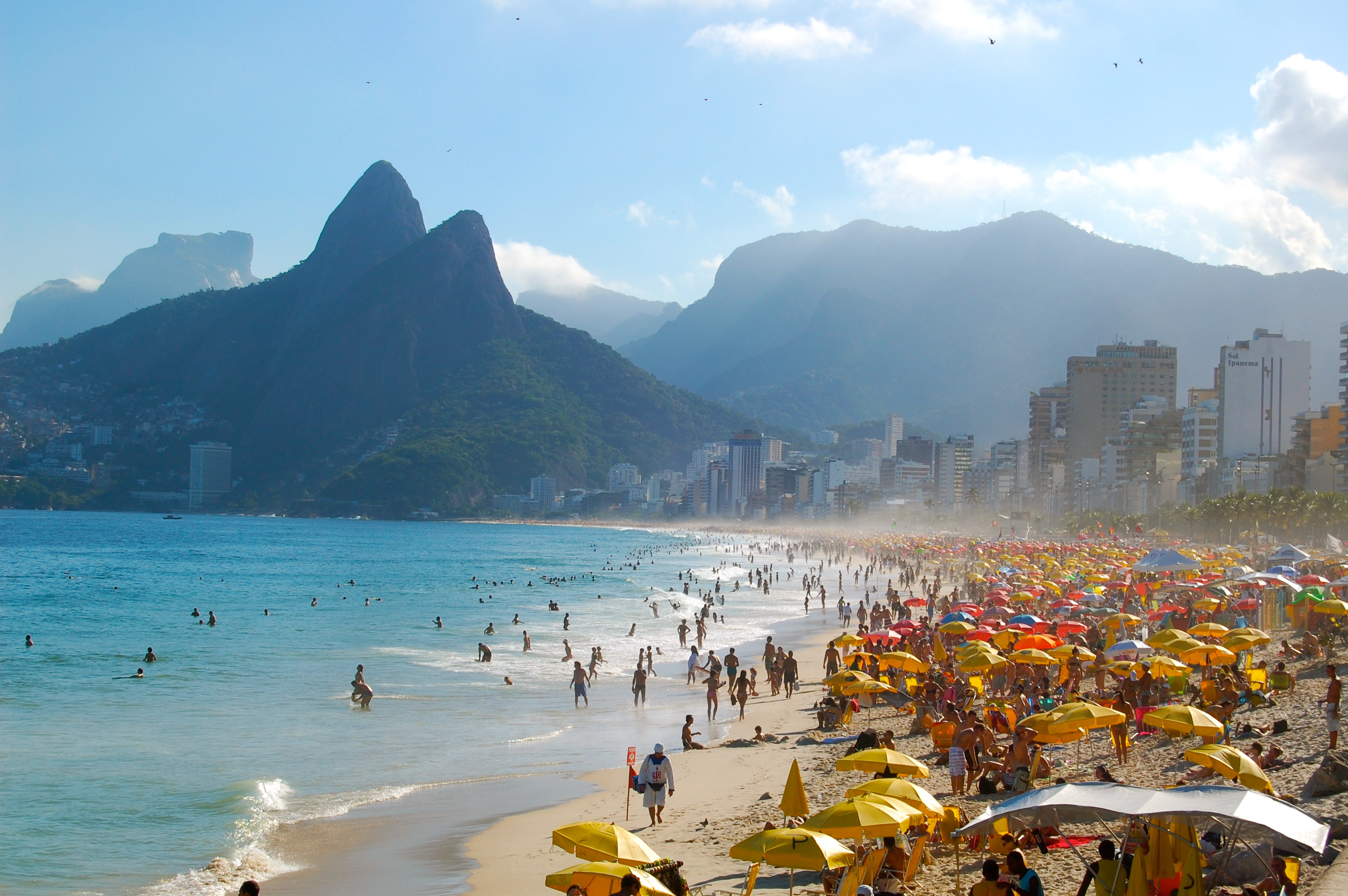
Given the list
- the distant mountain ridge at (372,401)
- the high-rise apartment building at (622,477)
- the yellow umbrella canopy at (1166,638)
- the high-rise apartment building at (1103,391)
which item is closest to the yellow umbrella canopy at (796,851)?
the yellow umbrella canopy at (1166,638)

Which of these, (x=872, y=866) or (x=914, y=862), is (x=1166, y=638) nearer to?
(x=914, y=862)

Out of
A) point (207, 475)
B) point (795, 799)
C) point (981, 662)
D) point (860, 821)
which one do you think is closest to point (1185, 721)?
point (795, 799)

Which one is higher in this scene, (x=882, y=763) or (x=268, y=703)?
(x=882, y=763)

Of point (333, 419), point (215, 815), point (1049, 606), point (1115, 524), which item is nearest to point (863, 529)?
point (1115, 524)

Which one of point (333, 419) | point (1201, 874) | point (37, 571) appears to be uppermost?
point (333, 419)

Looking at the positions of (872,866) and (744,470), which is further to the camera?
(744,470)

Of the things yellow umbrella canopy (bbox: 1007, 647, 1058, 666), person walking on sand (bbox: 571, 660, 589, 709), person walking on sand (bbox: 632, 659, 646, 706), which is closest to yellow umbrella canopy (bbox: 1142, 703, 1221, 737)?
yellow umbrella canopy (bbox: 1007, 647, 1058, 666)

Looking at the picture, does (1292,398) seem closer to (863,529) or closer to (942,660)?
(863,529)

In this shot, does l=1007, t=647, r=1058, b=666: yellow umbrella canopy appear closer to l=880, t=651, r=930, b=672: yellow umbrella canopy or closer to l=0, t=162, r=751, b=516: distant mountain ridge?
l=880, t=651, r=930, b=672: yellow umbrella canopy
